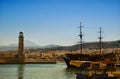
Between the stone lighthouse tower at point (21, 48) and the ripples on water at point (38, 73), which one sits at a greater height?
the stone lighthouse tower at point (21, 48)

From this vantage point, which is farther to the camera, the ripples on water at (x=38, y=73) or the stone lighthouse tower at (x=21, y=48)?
the stone lighthouse tower at (x=21, y=48)

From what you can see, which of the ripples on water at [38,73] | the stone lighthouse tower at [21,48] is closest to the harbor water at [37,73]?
the ripples on water at [38,73]

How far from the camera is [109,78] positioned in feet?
112

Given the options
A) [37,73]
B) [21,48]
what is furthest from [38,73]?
[21,48]

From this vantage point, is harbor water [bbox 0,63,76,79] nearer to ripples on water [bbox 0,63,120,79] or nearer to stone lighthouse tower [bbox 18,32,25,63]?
ripples on water [bbox 0,63,120,79]

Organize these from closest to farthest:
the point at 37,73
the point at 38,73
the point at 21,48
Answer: the point at 37,73 → the point at 38,73 → the point at 21,48

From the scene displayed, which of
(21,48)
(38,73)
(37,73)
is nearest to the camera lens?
(37,73)

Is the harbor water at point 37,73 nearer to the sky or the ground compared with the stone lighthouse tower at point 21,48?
nearer to the ground

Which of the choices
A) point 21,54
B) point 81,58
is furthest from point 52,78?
point 21,54

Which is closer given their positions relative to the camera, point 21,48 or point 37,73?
point 37,73

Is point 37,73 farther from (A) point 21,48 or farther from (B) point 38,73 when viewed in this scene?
(A) point 21,48

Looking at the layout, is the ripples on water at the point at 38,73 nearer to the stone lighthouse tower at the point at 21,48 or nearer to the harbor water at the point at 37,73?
the harbor water at the point at 37,73

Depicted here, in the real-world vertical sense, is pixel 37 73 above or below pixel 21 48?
below

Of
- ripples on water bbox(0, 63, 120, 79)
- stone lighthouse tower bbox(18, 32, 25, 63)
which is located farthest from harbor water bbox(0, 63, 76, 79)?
stone lighthouse tower bbox(18, 32, 25, 63)
